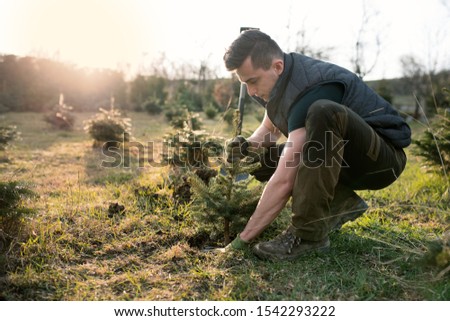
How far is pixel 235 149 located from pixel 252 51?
77cm

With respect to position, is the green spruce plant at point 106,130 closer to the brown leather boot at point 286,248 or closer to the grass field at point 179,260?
the grass field at point 179,260

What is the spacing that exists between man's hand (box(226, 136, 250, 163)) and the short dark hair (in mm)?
590

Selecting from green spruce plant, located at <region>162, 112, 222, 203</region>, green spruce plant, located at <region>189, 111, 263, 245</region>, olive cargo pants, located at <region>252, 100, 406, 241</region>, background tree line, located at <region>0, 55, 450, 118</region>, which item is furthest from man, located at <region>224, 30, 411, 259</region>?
background tree line, located at <region>0, 55, 450, 118</region>

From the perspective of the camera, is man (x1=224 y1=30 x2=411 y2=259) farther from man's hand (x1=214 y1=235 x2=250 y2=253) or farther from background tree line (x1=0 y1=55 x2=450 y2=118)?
background tree line (x1=0 y1=55 x2=450 y2=118)

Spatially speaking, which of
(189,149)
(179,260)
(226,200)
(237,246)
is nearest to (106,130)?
(189,149)

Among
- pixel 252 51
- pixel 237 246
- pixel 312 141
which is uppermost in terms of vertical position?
pixel 252 51

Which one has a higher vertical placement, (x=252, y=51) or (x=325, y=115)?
(x=252, y=51)

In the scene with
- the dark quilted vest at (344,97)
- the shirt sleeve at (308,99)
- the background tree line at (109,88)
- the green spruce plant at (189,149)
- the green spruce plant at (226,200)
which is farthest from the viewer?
the background tree line at (109,88)

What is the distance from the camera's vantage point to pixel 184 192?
3902 mm

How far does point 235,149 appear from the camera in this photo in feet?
10.1

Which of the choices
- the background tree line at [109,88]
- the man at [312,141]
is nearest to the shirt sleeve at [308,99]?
the man at [312,141]

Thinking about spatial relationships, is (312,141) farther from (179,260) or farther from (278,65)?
(179,260)

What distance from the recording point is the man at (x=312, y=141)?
99.0 inches

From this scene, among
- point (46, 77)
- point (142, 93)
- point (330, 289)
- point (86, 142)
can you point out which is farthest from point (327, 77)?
point (142, 93)
